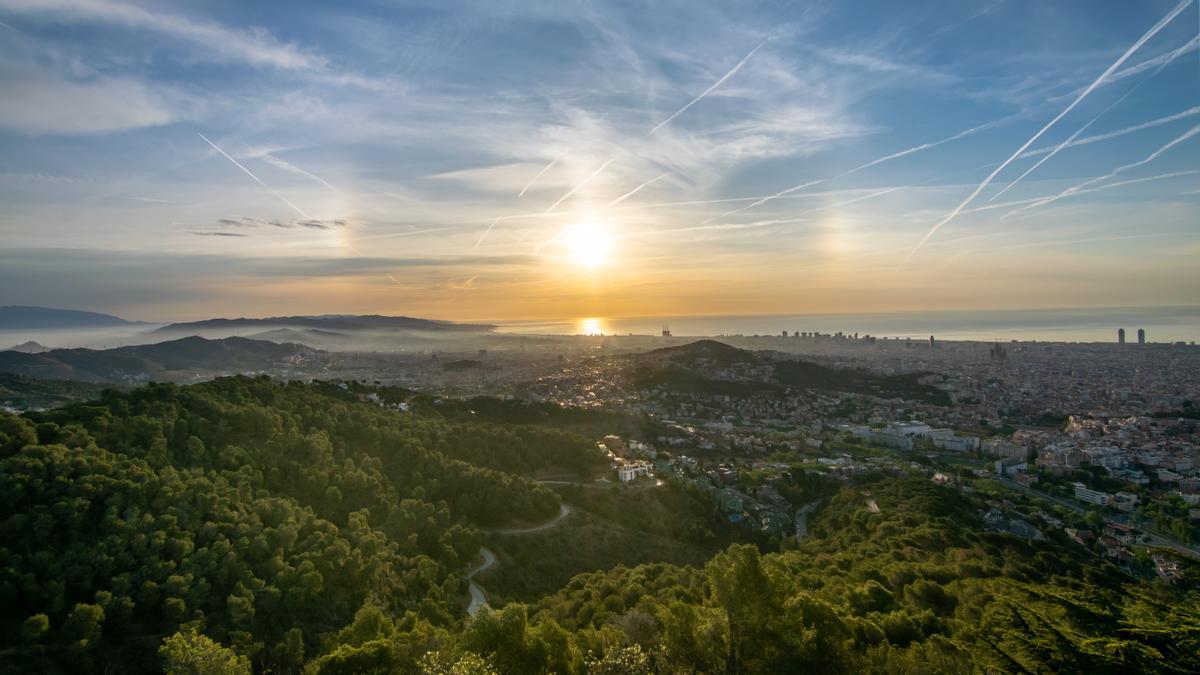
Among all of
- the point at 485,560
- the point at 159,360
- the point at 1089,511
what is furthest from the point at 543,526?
the point at 159,360

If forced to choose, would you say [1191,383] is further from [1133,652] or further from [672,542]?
[1133,652]

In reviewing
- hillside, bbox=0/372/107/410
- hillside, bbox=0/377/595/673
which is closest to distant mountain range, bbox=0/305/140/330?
hillside, bbox=0/372/107/410

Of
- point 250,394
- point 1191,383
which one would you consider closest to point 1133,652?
point 250,394

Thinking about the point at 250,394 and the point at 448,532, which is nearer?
the point at 448,532

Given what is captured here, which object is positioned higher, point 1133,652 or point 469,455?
point 1133,652

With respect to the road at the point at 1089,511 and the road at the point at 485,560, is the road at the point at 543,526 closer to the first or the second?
the road at the point at 485,560

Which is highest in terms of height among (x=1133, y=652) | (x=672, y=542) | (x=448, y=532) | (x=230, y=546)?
(x=1133, y=652)

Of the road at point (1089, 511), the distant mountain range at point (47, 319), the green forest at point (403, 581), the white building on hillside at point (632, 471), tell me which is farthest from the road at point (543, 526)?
the distant mountain range at point (47, 319)
